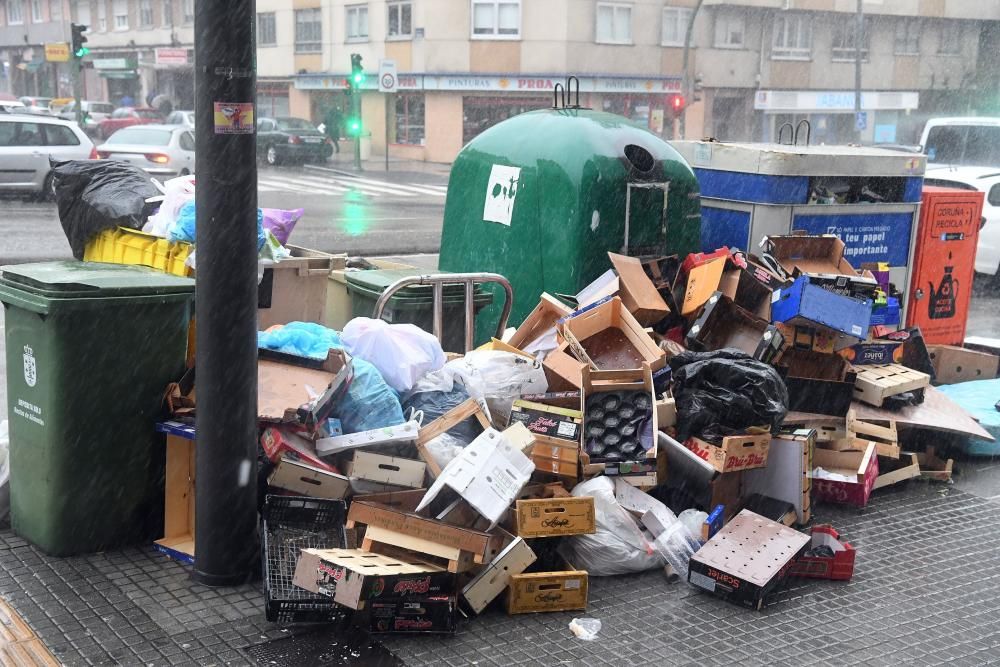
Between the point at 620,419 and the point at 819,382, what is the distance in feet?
5.27

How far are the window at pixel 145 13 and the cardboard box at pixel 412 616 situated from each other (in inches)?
2112

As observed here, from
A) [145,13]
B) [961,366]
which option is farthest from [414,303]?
[145,13]

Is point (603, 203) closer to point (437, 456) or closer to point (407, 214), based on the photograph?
point (437, 456)

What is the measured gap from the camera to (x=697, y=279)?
6.57 m

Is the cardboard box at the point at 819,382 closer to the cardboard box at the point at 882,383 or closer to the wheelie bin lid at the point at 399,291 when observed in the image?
the cardboard box at the point at 882,383

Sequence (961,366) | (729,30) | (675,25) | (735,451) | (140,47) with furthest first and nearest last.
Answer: (140,47) → (729,30) → (675,25) → (961,366) → (735,451)

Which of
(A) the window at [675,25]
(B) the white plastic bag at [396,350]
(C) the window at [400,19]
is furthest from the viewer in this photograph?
(A) the window at [675,25]

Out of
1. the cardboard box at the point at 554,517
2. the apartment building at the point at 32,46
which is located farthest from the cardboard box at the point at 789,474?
the apartment building at the point at 32,46

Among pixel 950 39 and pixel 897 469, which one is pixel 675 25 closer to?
pixel 950 39

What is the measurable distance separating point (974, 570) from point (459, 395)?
2623 millimetres

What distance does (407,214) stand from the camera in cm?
2038

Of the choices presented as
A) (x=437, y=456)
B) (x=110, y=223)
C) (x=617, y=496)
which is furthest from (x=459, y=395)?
(x=110, y=223)

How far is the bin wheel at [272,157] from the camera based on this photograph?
32.5 m

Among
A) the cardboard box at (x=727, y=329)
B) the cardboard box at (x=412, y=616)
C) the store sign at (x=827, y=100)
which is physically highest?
the store sign at (x=827, y=100)
